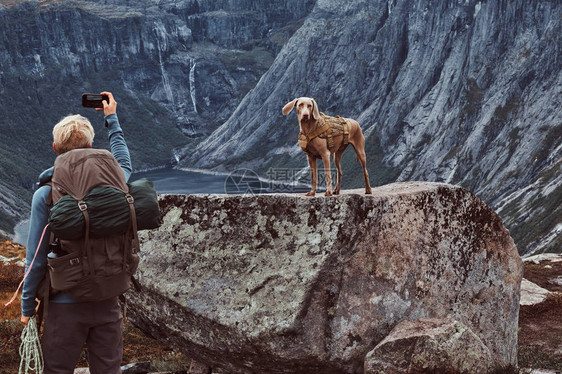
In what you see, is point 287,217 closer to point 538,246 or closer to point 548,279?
point 548,279

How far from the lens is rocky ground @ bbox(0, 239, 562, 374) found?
443 inches

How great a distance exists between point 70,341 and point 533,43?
703ft

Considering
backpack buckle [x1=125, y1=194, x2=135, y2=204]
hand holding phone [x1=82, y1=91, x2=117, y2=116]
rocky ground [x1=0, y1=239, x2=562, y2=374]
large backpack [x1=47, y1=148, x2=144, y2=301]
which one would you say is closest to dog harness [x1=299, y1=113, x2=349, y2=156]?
hand holding phone [x1=82, y1=91, x2=117, y2=116]

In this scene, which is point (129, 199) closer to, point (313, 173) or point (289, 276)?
point (289, 276)

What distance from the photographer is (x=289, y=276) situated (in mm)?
9562

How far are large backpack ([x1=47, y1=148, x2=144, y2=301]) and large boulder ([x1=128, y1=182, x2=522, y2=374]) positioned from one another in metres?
3.75

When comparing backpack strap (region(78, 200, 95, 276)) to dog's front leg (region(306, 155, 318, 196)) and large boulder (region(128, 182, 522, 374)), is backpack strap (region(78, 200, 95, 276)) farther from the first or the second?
dog's front leg (region(306, 155, 318, 196))

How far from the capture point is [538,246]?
4523 inches

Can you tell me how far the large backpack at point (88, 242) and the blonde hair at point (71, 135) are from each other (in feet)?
0.75

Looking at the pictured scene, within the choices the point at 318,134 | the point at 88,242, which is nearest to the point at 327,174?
the point at 318,134

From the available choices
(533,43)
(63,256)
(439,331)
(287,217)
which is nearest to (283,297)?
(287,217)

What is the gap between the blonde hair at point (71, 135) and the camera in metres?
6.29

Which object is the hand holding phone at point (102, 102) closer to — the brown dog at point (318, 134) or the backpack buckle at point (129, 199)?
the backpack buckle at point (129, 199)

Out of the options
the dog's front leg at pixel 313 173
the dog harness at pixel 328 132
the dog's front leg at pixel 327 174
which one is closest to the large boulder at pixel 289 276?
the dog's front leg at pixel 327 174
